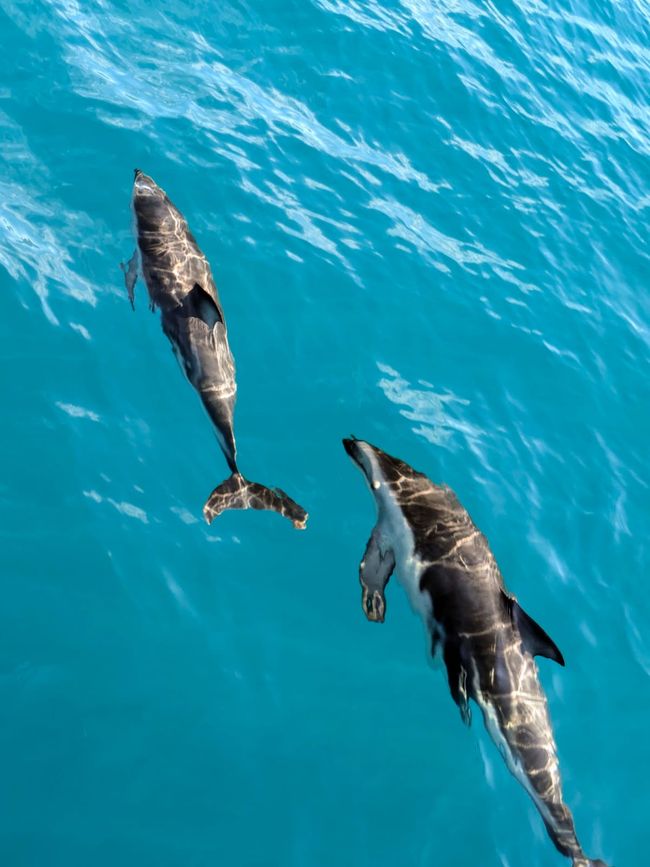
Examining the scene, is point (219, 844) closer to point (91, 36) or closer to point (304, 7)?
point (91, 36)


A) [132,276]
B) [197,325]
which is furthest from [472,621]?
[132,276]

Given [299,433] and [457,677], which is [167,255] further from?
[457,677]

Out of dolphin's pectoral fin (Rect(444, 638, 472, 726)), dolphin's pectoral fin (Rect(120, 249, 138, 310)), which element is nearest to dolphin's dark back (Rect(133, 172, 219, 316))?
dolphin's pectoral fin (Rect(120, 249, 138, 310))

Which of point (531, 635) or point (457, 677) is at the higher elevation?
point (531, 635)

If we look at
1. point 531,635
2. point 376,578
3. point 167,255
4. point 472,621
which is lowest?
point 167,255

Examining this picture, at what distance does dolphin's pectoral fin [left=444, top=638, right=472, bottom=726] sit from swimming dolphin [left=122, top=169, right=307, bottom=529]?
2.30 m

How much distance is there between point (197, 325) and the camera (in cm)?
1040

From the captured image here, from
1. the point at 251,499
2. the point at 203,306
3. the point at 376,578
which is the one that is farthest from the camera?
the point at 203,306

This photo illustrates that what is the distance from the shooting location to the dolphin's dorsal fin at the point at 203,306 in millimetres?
10141

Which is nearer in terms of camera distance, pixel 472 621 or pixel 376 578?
pixel 472 621

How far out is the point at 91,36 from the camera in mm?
16469

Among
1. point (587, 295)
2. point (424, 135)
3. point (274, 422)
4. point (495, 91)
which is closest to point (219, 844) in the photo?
point (274, 422)

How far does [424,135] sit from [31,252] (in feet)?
26.1

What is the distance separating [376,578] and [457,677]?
4.40 ft
